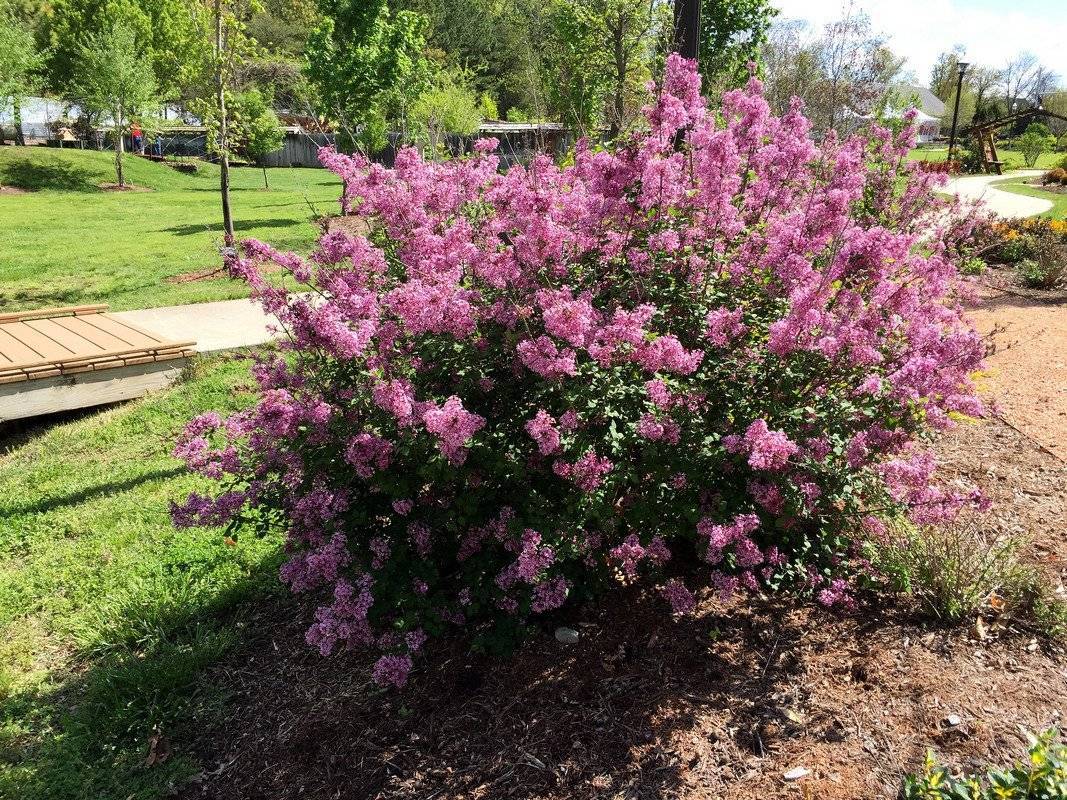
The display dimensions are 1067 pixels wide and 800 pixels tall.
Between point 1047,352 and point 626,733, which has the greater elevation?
point 1047,352

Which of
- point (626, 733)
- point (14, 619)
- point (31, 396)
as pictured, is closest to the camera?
point (626, 733)

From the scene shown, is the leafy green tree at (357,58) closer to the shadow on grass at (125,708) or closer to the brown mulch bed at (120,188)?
the shadow on grass at (125,708)

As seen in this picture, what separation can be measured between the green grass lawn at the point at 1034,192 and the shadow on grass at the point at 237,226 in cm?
1556

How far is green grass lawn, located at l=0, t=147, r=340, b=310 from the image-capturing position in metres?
10.3

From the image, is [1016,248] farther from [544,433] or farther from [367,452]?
[367,452]

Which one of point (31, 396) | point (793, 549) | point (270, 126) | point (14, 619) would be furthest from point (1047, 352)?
point (270, 126)

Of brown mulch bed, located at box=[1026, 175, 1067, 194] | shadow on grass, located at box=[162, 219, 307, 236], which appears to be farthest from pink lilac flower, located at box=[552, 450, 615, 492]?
brown mulch bed, located at box=[1026, 175, 1067, 194]

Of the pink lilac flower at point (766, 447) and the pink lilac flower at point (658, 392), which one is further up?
the pink lilac flower at point (658, 392)

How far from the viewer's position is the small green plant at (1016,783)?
2004mm

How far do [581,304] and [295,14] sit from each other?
52.1 metres

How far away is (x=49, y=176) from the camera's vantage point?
83.5 ft

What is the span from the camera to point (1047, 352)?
622cm

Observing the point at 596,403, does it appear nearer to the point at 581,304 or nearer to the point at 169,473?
the point at 581,304

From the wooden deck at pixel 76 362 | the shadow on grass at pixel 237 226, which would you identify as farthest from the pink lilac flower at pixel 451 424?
the shadow on grass at pixel 237 226
